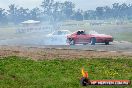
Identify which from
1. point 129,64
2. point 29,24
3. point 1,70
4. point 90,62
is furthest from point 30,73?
point 29,24

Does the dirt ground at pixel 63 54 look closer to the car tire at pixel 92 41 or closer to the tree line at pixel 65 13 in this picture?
the car tire at pixel 92 41

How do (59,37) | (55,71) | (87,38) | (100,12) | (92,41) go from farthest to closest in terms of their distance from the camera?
(100,12) → (59,37) → (87,38) → (92,41) → (55,71)

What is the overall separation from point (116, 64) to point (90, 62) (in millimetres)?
1259

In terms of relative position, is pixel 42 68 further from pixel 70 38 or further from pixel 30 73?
pixel 70 38

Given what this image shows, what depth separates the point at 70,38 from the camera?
2727 cm

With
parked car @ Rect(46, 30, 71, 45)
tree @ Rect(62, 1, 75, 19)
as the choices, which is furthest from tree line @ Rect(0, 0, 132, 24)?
parked car @ Rect(46, 30, 71, 45)

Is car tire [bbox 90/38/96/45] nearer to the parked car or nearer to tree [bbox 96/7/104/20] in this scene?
the parked car

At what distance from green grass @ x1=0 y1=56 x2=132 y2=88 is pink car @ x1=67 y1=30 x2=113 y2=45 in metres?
10.6

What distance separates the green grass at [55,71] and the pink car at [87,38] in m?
10.6

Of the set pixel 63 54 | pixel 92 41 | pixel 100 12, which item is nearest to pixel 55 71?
pixel 63 54

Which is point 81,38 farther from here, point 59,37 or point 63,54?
point 63,54

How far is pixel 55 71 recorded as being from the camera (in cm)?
1269

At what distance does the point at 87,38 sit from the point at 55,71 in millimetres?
13912

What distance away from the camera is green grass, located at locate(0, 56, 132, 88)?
428 inches
